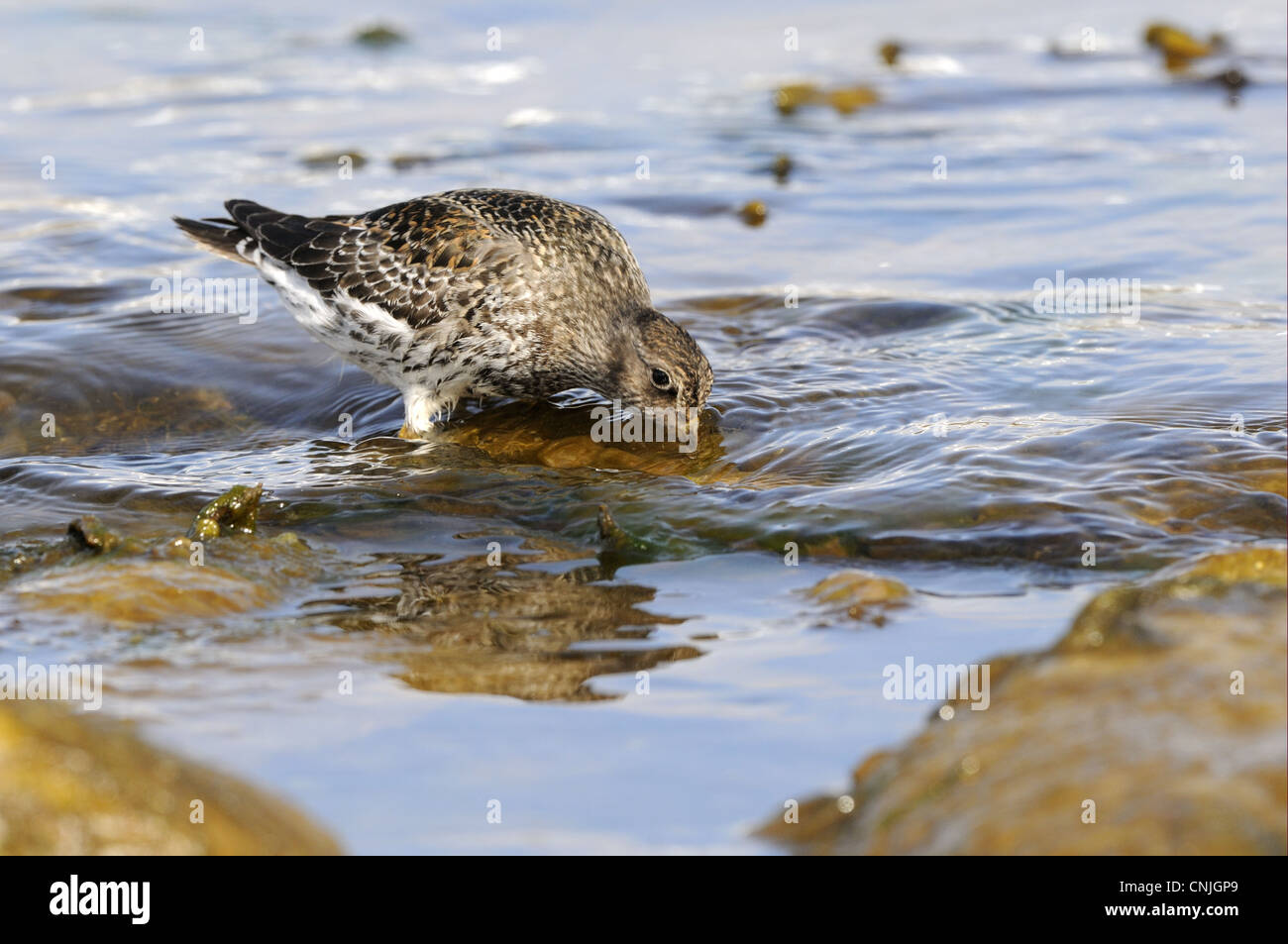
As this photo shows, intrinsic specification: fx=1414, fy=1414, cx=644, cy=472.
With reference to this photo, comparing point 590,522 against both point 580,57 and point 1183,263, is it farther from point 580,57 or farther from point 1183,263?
point 580,57

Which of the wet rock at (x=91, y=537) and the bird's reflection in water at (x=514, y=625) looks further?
the wet rock at (x=91, y=537)

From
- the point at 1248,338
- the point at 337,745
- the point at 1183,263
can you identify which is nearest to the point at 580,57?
the point at 1183,263

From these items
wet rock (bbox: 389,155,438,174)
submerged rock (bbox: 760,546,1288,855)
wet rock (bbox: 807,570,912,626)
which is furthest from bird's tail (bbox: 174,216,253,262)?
submerged rock (bbox: 760,546,1288,855)

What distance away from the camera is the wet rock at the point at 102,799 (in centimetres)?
356

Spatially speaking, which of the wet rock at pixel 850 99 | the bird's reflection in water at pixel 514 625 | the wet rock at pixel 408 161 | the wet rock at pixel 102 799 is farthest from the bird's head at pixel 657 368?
the wet rock at pixel 850 99

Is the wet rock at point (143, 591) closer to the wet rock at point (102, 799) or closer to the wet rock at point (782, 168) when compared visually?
the wet rock at point (102, 799)

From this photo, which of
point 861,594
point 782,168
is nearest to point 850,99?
point 782,168

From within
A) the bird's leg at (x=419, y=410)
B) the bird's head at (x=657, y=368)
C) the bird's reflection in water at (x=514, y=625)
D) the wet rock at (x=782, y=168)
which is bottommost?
the bird's reflection in water at (x=514, y=625)

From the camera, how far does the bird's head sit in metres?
8.38

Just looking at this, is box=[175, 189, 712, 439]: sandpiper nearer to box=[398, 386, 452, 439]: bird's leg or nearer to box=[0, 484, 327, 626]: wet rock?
box=[398, 386, 452, 439]: bird's leg

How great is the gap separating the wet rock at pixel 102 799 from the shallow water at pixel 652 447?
650 mm

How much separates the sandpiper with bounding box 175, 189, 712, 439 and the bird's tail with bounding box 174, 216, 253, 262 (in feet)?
2.01

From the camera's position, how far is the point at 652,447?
8586 millimetres

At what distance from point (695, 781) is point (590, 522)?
2.68 meters
